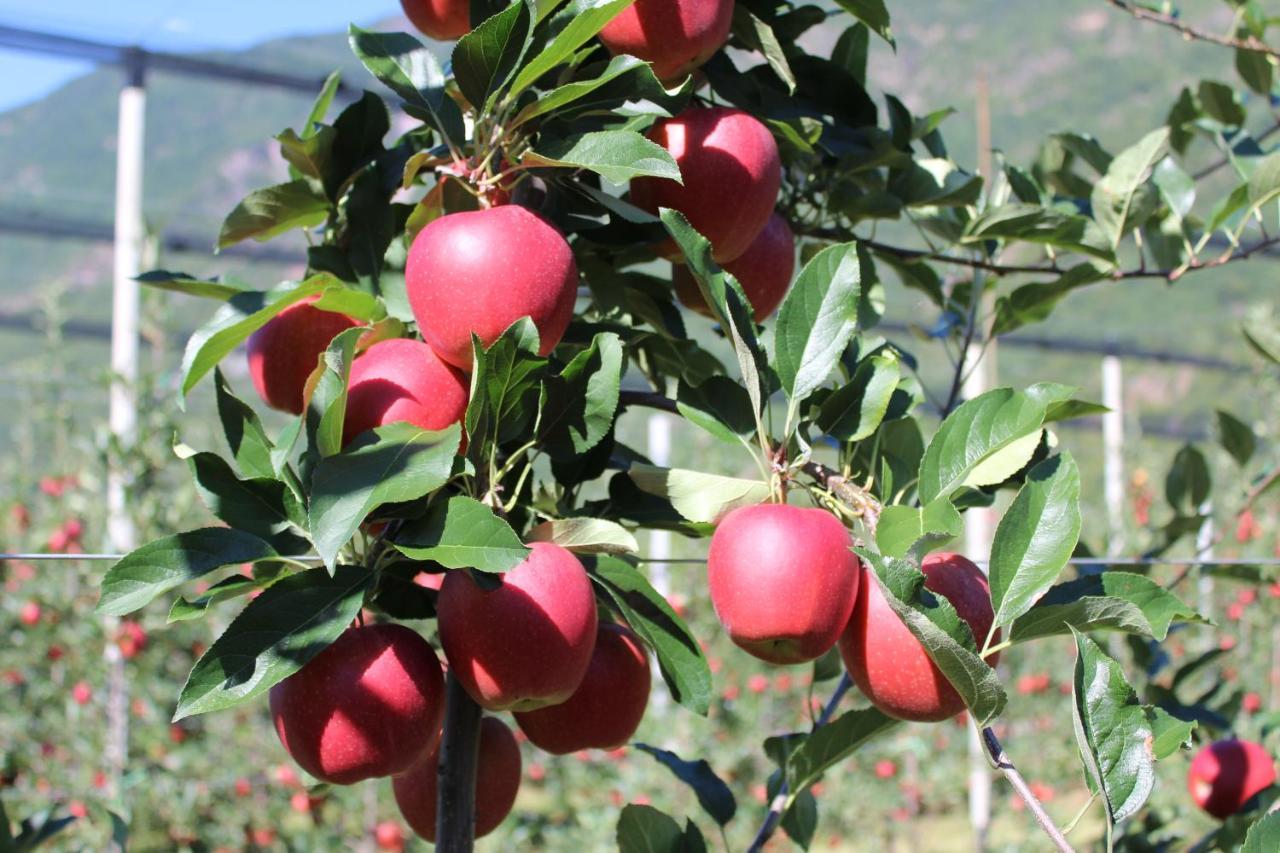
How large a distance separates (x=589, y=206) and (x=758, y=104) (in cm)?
16

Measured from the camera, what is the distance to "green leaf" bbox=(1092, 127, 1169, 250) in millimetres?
1008

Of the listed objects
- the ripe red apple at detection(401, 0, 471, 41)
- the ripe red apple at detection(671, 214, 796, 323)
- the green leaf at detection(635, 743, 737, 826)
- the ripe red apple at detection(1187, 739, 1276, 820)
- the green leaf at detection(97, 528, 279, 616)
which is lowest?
the ripe red apple at detection(1187, 739, 1276, 820)

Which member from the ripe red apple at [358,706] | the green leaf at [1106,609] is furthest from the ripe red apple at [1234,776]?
the ripe red apple at [358,706]

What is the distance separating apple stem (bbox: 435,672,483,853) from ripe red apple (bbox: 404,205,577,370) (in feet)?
0.75

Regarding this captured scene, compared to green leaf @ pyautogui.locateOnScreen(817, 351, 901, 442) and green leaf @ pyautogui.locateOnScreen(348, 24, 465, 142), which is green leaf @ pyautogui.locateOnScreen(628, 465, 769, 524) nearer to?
green leaf @ pyautogui.locateOnScreen(817, 351, 901, 442)

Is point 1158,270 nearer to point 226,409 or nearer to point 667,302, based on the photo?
point 667,302

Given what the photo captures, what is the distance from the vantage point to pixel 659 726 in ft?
12.7

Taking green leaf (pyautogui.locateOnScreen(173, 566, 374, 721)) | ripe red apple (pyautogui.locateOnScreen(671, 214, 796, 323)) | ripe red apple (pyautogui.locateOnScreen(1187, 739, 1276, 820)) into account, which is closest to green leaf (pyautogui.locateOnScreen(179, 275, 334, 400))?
green leaf (pyautogui.locateOnScreen(173, 566, 374, 721))

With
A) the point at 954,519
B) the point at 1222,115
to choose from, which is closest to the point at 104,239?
the point at 1222,115

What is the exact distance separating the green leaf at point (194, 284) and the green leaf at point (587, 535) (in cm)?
26

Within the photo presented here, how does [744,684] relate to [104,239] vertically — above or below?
below

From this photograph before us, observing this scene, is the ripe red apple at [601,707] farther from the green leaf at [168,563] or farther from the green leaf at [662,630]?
the green leaf at [168,563]

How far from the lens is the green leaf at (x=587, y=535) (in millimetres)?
695

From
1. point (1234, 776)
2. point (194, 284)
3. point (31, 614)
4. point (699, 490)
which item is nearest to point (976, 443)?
point (699, 490)
